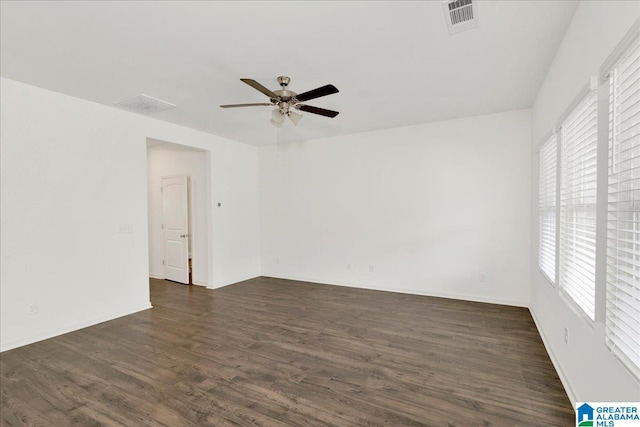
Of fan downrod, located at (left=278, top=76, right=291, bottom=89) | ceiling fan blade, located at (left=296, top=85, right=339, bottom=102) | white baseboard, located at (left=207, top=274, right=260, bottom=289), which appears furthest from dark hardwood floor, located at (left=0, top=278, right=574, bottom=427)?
fan downrod, located at (left=278, top=76, right=291, bottom=89)

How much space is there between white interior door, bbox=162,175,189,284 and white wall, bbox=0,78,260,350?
56.1 inches

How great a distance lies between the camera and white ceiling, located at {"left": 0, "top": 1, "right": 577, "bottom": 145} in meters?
2.08

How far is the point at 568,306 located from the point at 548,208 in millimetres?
1220

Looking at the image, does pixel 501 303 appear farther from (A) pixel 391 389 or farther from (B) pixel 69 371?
(B) pixel 69 371

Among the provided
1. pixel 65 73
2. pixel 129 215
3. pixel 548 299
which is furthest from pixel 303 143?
pixel 548 299

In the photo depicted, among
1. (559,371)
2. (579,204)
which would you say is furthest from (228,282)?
(579,204)

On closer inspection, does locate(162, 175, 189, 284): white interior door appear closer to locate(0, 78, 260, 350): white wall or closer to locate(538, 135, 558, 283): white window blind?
locate(0, 78, 260, 350): white wall

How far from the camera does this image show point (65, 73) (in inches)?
117

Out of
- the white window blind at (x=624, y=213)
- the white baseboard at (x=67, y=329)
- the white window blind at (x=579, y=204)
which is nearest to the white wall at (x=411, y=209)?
the white window blind at (x=579, y=204)

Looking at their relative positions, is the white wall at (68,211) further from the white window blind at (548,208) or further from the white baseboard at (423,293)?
the white window blind at (548,208)

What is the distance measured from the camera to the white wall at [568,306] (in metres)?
1.43

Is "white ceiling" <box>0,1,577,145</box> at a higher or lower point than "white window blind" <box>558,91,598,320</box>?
higher

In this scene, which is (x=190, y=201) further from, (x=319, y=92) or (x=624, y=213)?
(x=624, y=213)

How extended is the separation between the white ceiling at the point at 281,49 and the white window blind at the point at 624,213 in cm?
106
